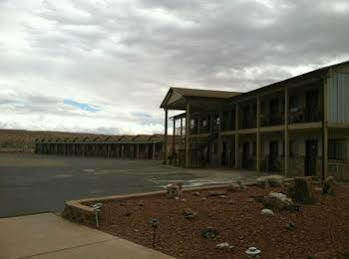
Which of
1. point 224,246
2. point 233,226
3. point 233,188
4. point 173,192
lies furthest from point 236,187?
point 224,246

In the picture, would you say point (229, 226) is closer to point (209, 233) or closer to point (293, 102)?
point (209, 233)

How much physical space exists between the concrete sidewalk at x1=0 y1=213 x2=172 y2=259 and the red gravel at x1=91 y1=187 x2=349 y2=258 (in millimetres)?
382

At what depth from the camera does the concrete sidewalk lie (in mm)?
5484

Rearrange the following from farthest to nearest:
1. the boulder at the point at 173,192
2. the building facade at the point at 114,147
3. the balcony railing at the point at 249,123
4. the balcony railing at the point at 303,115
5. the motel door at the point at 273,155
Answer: the building facade at the point at 114,147 < the balcony railing at the point at 249,123 < the motel door at the point at 273,155 < the balcony railing at the point at 303,115 < the boulder at the point at 173,192

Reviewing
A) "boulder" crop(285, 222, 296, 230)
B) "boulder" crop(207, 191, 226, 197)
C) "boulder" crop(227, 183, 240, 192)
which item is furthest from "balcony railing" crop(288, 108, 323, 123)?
"boulder" crop(285, 222, 296, 230)

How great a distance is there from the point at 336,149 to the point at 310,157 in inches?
64.8

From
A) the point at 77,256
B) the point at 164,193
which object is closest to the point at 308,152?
the point at 164,193

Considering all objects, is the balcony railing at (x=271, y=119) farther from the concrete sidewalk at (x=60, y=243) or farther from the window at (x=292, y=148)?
the concrete sidewalk at (x=60, y=243)

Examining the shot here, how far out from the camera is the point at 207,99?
92.1 ft

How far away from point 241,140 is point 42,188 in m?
19.1

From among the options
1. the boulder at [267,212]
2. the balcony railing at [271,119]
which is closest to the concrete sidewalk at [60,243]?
the boulder at [267,212]

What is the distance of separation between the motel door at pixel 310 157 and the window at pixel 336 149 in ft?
2.68

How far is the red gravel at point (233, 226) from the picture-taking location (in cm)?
565

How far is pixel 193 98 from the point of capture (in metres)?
27.5
